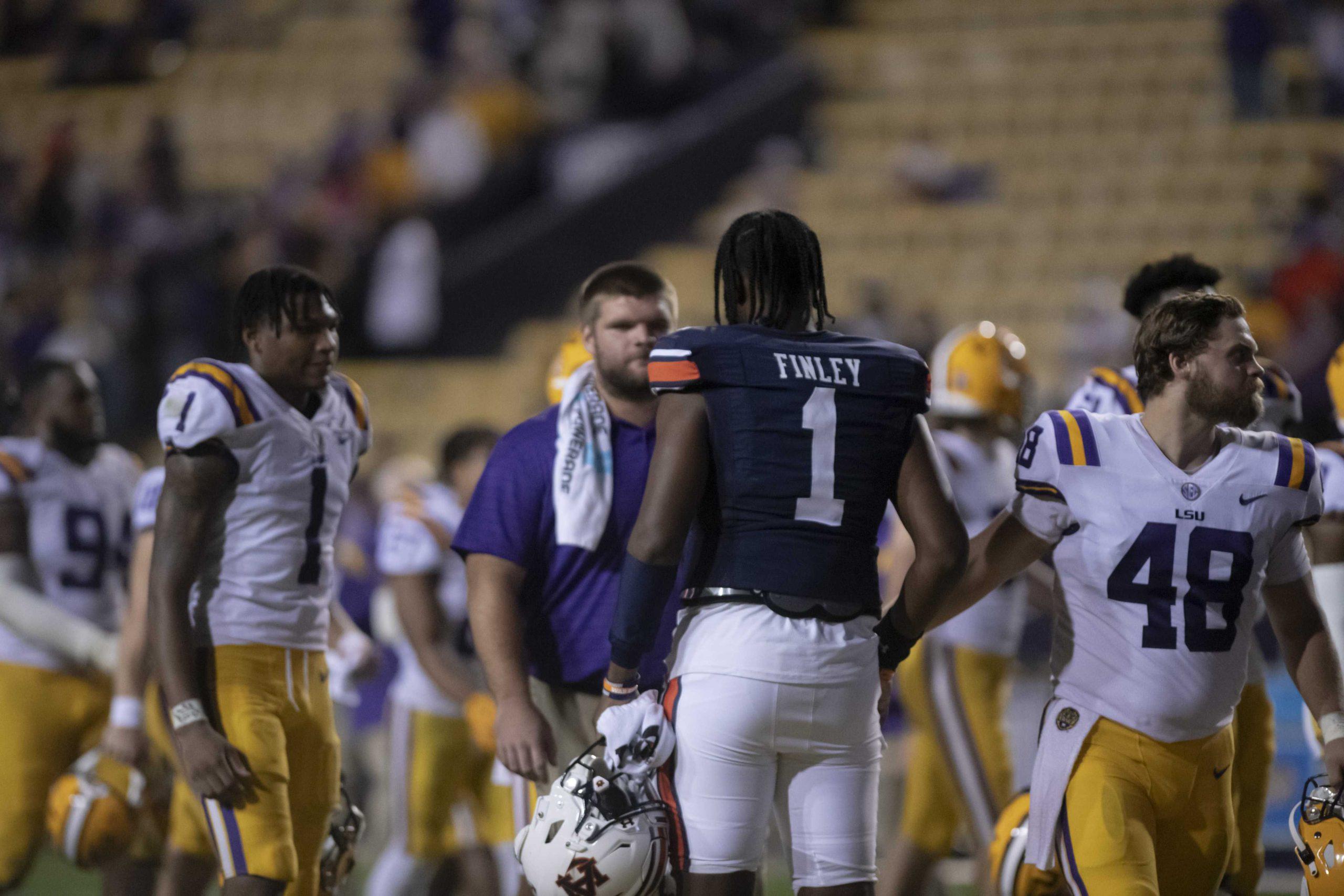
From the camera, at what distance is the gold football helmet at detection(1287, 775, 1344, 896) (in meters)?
3.76

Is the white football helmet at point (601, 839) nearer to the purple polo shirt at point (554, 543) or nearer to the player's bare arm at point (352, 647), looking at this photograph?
the purple polo shirt at point (554, 543)

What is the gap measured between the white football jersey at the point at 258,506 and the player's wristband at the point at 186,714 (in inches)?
8.1

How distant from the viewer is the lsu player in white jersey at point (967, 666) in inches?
215

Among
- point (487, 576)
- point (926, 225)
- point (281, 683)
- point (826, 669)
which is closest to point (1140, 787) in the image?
point (826, 669)

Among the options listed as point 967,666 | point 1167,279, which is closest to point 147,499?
point 967,666

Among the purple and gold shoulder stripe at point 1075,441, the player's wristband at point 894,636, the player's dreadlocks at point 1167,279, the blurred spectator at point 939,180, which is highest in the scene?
the blurred spectator at point 939,180

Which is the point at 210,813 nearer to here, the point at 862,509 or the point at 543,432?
the point at 543,432

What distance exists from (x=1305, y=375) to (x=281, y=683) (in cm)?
809

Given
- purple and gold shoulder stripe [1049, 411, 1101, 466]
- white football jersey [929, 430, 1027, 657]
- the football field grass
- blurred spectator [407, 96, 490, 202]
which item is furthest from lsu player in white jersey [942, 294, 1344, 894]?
blurred spectator [407, 96, 490, 202]

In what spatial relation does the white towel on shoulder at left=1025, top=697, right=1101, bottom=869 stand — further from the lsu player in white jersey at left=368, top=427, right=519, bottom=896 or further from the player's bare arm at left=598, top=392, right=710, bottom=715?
the lsu player in white jersey at left=368, top=427, right=519, bottom=896

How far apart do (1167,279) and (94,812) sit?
348 centimetres

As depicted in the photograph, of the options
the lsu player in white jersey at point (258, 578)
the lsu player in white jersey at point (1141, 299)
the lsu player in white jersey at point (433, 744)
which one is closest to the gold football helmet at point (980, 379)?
the lsu player in white jersey at point (1141, 299)

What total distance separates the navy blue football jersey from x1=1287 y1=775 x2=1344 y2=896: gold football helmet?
1.26 m

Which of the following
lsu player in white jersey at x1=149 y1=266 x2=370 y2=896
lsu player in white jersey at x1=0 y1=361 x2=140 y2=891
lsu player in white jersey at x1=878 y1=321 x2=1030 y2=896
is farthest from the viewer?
lsu player in white jersey at x1=878 y1=321 x2=1030 y2=896
